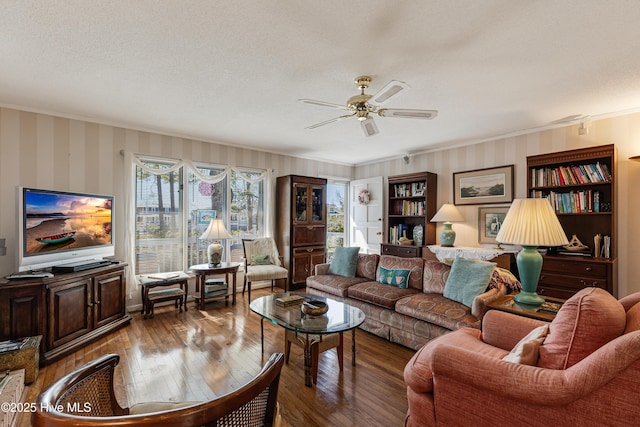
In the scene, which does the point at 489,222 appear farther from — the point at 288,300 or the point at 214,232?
the point at 214,232

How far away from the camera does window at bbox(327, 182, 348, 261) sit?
6.48 metres

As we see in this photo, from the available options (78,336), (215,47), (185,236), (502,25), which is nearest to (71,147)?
(185,236)

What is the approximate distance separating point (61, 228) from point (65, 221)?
0.08m

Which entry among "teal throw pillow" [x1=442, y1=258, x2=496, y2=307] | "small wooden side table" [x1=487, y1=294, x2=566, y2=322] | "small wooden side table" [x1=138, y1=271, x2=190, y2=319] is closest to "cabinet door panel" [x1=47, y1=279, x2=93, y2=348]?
"small wooden side table" [x1=138, y1=271, x2=190, y2=319]

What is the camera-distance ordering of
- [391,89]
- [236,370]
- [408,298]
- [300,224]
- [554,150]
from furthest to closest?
[300,224] < [554,150] < [408,298] < [236,370] < [391,89]

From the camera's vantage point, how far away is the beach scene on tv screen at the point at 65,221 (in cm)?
274

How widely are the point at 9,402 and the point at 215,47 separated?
266 centimetres

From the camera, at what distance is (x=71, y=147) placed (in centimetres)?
355

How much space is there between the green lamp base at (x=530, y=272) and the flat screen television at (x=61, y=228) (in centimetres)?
415

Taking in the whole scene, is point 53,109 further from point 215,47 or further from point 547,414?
point 547,414

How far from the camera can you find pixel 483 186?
4.52 meters

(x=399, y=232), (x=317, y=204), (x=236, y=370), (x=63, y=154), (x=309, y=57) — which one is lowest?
(x=236, y=370)

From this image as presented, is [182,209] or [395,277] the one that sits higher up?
[182,209]

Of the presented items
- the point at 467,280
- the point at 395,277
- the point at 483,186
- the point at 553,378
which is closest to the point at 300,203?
the point at 395,277
